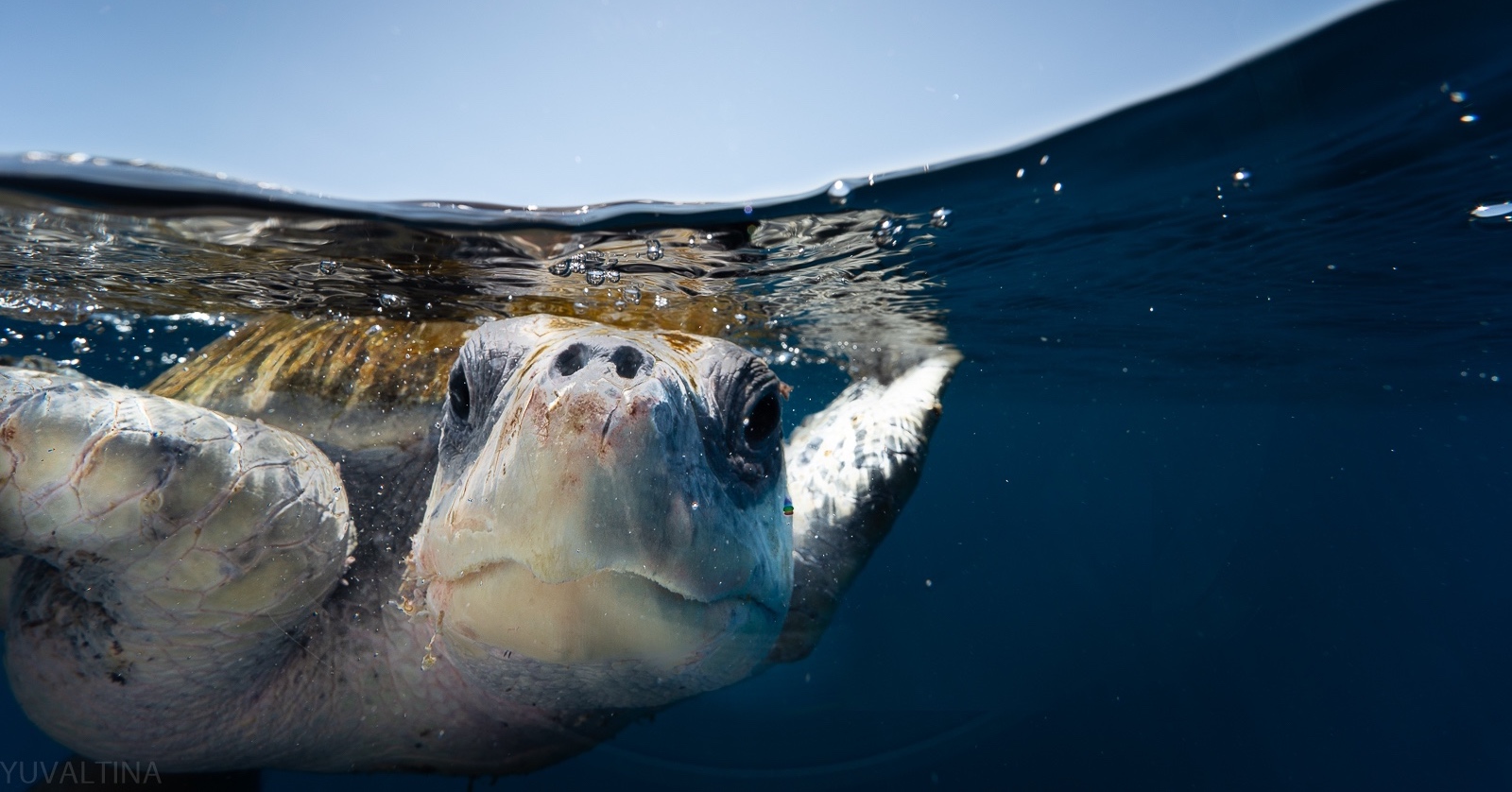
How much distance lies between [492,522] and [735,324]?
6.19 meters

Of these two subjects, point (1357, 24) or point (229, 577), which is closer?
point (229, 577)

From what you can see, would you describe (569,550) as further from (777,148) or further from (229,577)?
(777,148)

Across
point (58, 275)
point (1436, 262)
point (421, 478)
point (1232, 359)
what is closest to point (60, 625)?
point (421, 478)

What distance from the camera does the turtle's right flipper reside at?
1981mm

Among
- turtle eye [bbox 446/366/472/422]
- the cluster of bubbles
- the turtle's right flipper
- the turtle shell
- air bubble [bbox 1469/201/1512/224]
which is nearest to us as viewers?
the turtle's right flipper

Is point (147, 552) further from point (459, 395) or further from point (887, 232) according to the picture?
point (887, 232)

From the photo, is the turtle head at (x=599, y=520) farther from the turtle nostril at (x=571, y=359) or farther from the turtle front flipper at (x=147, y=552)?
the turtle front flipper at (x=147, y=552)

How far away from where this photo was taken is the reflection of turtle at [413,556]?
1573mm

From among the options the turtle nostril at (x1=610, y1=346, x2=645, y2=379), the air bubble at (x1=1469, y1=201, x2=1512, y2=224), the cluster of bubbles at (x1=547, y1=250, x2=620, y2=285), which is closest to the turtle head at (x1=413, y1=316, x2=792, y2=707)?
the turtle nostril at (x1=610, y1=346, x2=645, y2=379)

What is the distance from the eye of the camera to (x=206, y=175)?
11.5ft

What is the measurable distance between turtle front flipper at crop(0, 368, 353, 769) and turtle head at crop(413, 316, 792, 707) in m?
0.65

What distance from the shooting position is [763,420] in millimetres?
2215

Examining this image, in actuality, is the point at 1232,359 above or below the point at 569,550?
below

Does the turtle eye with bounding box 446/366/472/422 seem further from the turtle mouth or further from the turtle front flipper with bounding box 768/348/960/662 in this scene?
the turtle front flipper with bounding box 768/348/960/662
